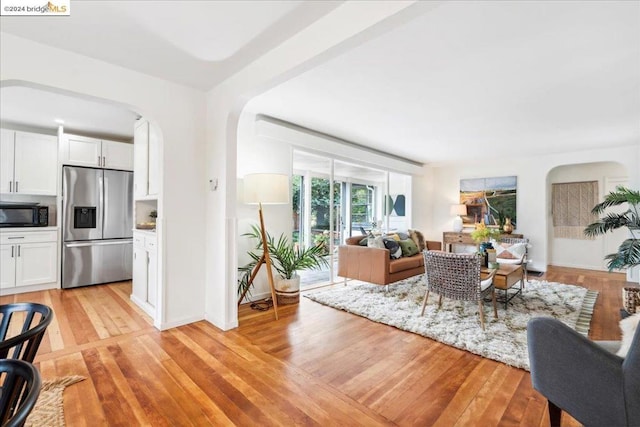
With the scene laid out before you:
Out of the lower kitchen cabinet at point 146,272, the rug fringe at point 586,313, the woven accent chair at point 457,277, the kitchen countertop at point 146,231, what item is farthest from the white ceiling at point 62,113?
the rug fringe at point 586,313

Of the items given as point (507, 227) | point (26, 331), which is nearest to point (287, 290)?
point (26, 331)

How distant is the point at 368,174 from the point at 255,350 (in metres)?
4.74

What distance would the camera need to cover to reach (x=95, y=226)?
474 centimetres

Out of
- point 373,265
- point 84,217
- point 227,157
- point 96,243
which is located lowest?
point 373,265

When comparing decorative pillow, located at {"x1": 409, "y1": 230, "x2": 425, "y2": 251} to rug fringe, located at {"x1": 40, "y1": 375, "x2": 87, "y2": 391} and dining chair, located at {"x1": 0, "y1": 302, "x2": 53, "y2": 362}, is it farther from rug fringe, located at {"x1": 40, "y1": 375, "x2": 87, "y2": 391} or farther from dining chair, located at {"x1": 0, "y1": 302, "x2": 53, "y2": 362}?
dining chair, located at {"x1": 0, "y1": 302, "x2": 53, "y2": 362}

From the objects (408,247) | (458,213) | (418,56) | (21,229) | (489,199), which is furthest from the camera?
(458,213)

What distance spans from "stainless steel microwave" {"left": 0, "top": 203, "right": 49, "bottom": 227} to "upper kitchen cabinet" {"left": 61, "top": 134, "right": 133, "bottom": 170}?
32.1 inches

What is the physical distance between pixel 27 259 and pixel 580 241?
33.5 ft

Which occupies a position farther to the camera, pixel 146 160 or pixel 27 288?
pixel 27 288

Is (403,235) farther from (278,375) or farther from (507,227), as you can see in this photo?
(278,375)

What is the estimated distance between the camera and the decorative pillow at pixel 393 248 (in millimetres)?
4660

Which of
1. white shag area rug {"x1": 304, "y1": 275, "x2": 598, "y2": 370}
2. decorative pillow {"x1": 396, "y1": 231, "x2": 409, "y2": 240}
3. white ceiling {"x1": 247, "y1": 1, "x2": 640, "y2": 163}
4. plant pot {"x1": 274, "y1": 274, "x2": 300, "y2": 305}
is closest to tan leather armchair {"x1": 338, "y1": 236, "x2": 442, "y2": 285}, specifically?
white shag area rug {"x1": 304, "y1": 275, "x2": 598, "y2": 370}

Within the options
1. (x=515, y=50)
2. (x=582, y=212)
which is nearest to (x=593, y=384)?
(x=515, y=50)

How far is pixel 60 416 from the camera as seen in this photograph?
1712 mm
